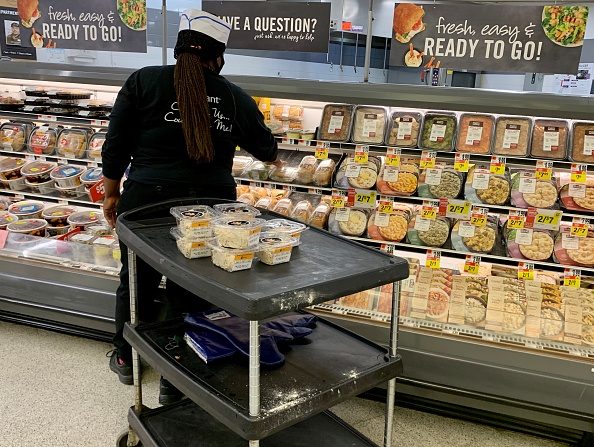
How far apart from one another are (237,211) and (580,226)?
2104mm

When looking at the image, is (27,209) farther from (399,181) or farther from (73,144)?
(399,181)

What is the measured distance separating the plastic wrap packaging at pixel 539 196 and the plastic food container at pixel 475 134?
0.92 ft

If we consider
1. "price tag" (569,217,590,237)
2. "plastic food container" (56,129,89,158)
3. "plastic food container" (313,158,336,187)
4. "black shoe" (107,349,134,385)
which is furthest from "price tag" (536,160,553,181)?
"plastic food container" (56,129,89,158)

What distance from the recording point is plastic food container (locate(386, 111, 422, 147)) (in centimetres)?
318

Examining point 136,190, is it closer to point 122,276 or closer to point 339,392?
point 122,276

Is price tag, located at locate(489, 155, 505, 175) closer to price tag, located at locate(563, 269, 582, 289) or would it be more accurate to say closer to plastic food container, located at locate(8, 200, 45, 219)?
price tag, located at locate(563, 269, 582, 289)

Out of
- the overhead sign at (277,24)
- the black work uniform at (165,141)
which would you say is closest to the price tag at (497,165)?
the overhead sign at (277,24)

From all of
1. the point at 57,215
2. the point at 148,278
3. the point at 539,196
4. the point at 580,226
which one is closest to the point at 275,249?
the point at 148,278

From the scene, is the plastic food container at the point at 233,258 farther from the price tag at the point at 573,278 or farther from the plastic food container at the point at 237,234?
the price tag at the point at 573,278

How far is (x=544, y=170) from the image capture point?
2949mm

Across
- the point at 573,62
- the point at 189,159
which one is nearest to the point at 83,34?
the point at 189,159

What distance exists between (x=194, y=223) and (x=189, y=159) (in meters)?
0.79

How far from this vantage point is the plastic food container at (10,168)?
160 inches

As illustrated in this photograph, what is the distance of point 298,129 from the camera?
3.47 metres
